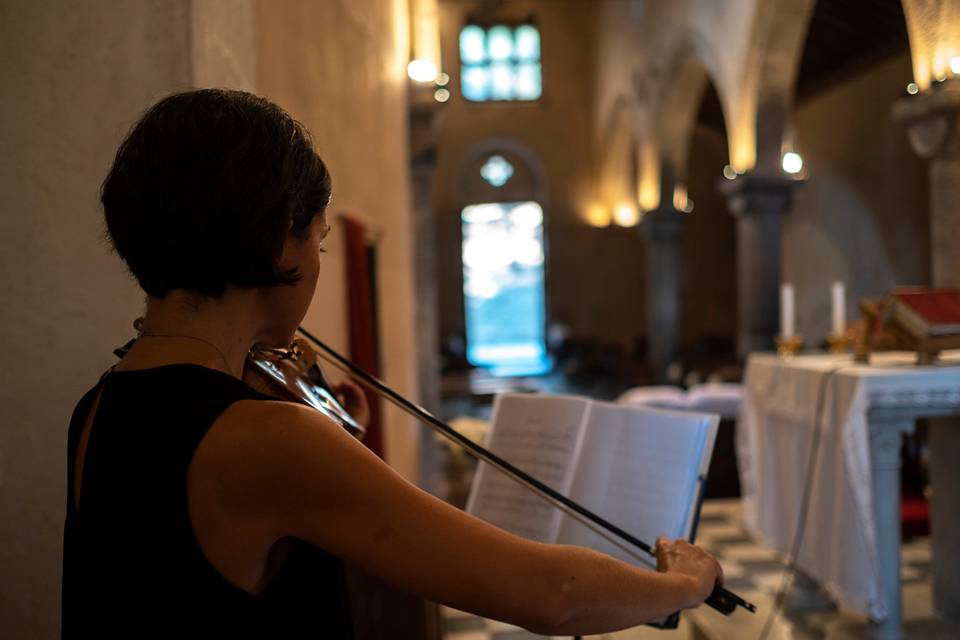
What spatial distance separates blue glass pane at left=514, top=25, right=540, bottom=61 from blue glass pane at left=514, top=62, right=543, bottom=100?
209 millimetres

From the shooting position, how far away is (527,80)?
63.7 feet

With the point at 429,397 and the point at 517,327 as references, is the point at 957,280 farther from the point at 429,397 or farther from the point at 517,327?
the point at 517,327

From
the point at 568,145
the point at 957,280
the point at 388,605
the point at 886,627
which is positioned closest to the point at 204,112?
the point at 388,605

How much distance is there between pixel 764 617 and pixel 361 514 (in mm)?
3694

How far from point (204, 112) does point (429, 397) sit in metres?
8.22

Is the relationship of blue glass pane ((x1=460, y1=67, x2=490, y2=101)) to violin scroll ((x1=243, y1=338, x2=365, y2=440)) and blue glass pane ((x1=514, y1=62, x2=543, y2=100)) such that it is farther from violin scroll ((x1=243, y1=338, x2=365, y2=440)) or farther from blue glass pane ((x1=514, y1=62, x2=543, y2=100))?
violin scroll ((x1=243, y1=338, x2=365, y2=440))

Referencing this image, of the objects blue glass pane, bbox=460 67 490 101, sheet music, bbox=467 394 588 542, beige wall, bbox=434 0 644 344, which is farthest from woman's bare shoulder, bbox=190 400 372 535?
blue glass pane, bbox=460 67 490 101

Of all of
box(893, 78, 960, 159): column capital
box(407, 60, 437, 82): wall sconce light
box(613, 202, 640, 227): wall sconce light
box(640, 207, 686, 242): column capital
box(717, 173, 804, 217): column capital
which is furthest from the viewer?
box(613, 202, 640, 227): wall sconce light

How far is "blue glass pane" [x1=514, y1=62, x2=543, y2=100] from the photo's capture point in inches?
763

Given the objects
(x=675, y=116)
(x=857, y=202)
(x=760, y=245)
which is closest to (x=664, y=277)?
(x=675, y=116)

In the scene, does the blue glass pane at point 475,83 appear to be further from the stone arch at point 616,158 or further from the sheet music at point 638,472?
the sheet music at point 638,472

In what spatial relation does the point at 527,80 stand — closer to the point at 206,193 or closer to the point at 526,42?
the point at 526,42

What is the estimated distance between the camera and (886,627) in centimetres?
366

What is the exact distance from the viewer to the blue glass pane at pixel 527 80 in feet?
63.6
